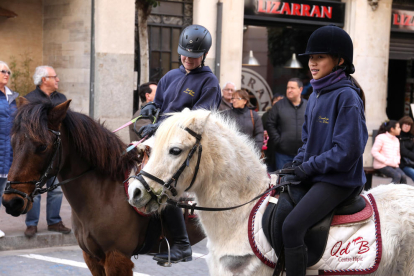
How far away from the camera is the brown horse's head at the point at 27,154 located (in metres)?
3.68

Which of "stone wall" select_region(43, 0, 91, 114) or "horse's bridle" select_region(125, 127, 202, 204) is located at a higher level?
"stone wall" select_region(43, 0, 91, 114)

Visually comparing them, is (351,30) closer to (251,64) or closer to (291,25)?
(291,25)

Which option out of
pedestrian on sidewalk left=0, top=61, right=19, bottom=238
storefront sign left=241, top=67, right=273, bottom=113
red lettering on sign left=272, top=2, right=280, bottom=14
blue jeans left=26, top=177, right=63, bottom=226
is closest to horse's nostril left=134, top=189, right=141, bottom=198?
blue jeans left=26, top=177, right=63, bottom=226

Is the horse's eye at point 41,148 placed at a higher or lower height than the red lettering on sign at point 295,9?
lower

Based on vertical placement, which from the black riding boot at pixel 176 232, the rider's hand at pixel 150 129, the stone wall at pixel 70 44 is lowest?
the black riding boot at pixel 176 232

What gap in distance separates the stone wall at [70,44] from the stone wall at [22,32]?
0.16 metres

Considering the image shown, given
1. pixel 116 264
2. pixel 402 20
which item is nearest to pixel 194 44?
pixel 116 264

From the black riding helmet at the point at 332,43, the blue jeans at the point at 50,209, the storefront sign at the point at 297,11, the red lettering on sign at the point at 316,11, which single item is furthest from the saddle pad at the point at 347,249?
the red lettering on sign at the point at 316,11

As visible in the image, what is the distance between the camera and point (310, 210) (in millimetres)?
3023

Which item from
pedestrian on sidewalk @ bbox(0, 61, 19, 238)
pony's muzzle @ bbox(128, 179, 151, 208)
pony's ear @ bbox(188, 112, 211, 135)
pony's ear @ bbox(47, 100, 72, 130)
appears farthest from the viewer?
pedestrian on sidewalk @ bbox(0, 61, 19, 238)

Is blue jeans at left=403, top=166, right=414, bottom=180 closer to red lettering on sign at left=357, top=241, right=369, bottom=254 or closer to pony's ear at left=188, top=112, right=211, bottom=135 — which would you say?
red lettering on sign at left=357, top=241, right=369, bottom=254

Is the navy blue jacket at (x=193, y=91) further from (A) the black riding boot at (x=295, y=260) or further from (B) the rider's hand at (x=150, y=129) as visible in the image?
(A) the black riding boot at (x=295, y=260)

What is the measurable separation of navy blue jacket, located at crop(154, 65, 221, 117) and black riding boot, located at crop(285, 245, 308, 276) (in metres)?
1.54

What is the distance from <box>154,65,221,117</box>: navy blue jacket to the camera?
420 cm
